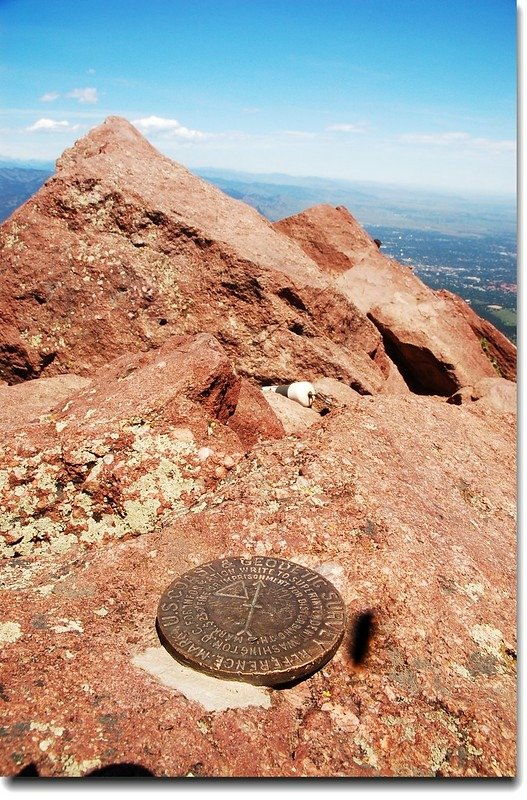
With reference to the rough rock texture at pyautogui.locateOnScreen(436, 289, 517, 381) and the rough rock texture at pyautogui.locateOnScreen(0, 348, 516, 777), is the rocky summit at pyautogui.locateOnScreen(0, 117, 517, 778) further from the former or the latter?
the rough rock texture at pyautogui.locateOnScreen(436, 289, 517, 381)

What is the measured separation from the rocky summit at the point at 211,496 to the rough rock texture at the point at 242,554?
16 millimetres

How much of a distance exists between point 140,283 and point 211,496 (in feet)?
14.5

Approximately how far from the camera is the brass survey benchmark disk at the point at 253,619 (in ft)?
12.5

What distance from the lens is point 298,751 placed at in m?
3.35

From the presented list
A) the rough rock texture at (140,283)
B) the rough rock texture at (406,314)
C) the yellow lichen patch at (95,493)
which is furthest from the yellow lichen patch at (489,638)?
the rough rock texture at (406,314)

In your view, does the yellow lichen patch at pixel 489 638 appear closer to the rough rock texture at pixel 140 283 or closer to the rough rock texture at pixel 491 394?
the rough rock texture at pixel 140 283

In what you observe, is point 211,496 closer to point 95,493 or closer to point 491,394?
point 95,493

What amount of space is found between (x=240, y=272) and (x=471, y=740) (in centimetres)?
702

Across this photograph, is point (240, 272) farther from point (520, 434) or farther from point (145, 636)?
point (145, 636)

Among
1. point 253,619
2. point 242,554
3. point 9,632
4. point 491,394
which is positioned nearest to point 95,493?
point 242,554

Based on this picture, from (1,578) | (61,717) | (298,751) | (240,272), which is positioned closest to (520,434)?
(298,751)

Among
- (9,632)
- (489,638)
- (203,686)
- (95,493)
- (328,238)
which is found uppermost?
(328,238)

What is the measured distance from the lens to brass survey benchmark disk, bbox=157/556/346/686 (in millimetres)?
3797

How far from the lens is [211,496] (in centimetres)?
552
